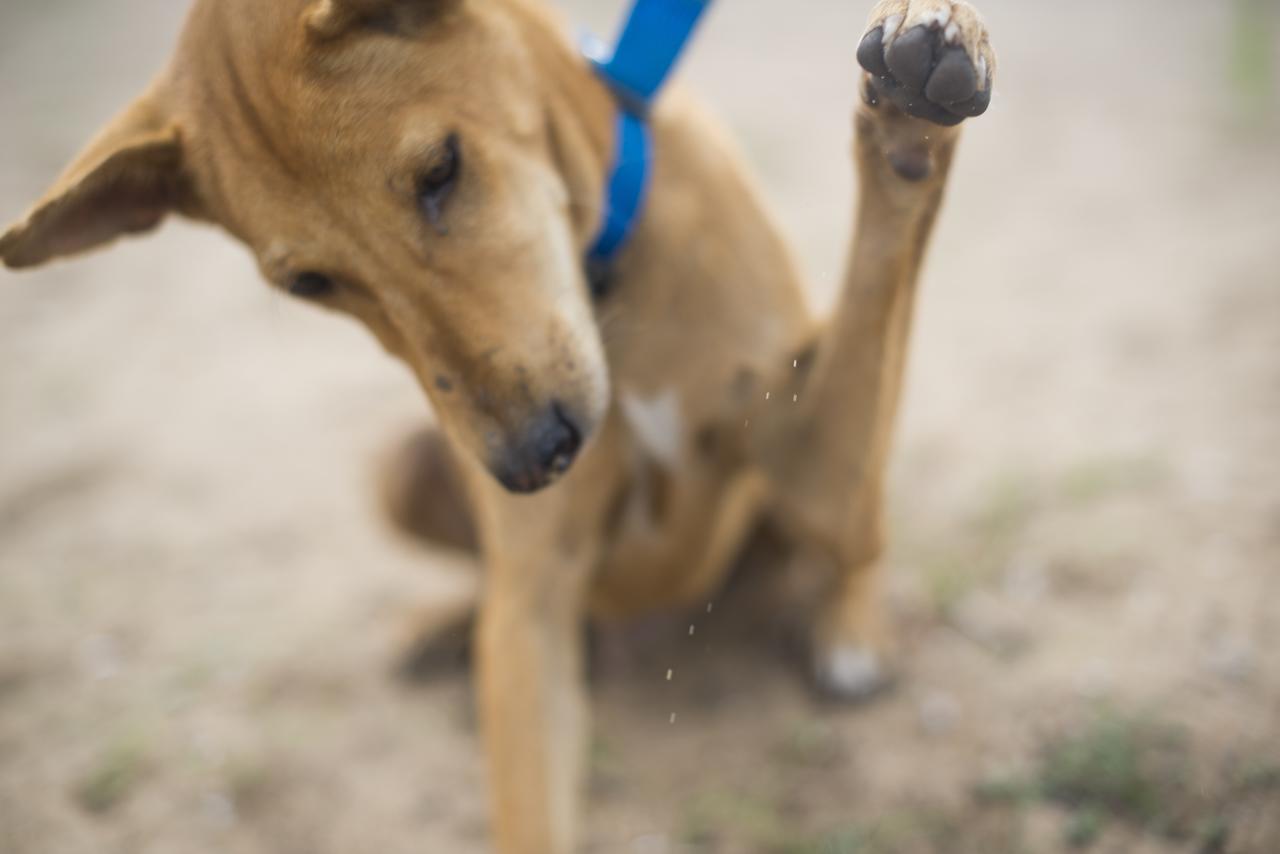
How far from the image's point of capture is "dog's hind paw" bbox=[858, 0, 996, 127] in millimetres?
1599

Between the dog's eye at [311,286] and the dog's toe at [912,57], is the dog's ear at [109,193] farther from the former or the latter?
the dog's toe at [912,57]

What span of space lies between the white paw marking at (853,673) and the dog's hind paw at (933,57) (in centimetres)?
173

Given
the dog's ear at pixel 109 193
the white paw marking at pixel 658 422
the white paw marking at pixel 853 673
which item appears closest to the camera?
the dog's ear at pixel 109 193

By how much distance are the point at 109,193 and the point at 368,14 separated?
67 centimetres

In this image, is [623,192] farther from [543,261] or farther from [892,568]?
[892,568]

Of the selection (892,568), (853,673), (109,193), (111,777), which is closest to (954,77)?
(109,193)

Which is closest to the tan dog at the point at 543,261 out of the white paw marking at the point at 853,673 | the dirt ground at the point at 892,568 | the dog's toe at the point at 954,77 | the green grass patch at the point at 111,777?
the dog's toe at the point at 954,77

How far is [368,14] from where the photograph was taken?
2.03 metres

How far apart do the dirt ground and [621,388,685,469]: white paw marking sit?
85 cm

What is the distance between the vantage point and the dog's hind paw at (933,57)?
160 centimetres

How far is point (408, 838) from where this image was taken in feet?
9.31

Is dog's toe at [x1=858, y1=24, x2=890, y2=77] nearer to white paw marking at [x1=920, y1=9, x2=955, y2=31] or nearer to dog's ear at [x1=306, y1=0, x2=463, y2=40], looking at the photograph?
white paw marking at [x1=920, y1=9, x2=955, y2=31]

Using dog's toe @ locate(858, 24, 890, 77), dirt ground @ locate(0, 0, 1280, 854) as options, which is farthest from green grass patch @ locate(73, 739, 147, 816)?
dog's toe @ locate(858, 24, 890, 77)

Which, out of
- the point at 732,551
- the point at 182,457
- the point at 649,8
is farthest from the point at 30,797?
the point at 649,8
